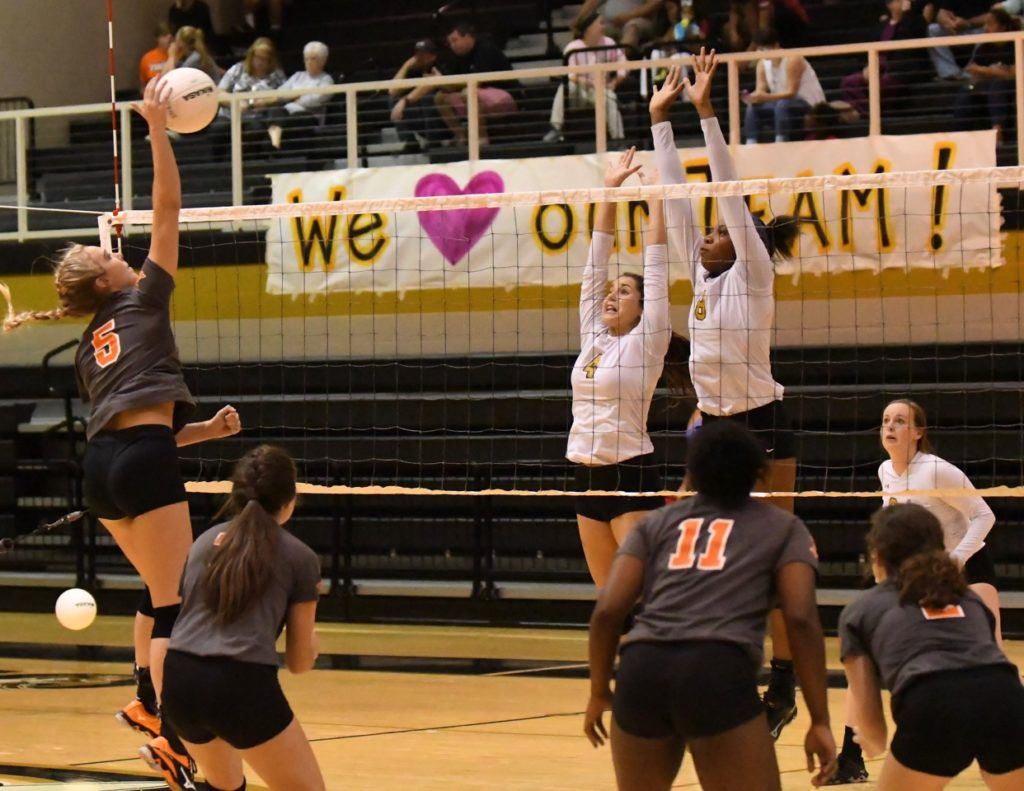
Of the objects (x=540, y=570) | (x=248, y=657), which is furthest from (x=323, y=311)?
(x=248, y=657)

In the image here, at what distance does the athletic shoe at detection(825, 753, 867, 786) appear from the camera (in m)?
5.96

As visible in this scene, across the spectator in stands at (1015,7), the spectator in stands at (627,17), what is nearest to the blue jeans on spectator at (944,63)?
the spectator in stands at (1015,7)

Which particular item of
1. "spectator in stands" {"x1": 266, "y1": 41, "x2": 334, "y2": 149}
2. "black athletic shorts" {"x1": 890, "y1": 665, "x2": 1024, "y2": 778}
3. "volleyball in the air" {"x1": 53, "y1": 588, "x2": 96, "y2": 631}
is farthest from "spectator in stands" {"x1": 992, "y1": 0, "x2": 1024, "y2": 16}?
"black athletic shorts" {"x1": 890, "y1": 665, "x2": 1024, "y2": 778}

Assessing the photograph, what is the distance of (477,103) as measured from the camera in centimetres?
1320

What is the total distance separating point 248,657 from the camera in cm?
449

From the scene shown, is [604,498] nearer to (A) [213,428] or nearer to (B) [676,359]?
(B) [676,359]

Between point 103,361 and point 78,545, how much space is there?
722 cm

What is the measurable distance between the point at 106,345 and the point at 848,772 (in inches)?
119

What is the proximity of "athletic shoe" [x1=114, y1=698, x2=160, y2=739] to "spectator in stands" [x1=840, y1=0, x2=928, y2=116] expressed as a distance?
27.5ft

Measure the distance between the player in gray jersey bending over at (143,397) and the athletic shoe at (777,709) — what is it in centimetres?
208

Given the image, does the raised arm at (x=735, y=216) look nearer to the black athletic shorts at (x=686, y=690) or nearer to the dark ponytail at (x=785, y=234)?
the dark ponytail at (x=785, y=234)

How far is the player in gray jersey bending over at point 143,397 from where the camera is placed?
223 inches

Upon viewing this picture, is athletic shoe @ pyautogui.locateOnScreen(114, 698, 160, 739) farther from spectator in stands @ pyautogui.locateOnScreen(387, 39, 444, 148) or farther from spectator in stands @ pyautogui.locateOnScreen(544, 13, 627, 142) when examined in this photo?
spectator in stands @ pyautogui.locateOnScreen(387, 39, 444, 148)

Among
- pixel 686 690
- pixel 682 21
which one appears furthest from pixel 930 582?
pixel 682 21
